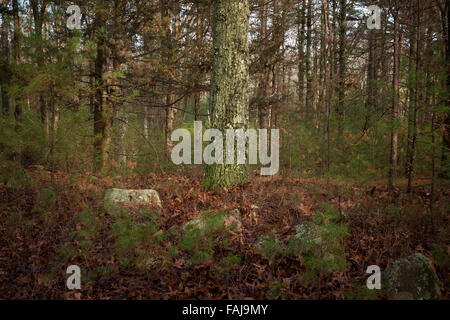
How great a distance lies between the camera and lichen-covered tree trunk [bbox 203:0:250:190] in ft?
20.1

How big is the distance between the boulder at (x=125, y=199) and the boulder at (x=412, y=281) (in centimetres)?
390

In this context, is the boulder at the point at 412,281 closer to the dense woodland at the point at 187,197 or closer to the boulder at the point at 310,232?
the dense woodland at the point at 187,197

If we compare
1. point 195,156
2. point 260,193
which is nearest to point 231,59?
point 260,193

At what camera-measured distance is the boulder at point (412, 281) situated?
3.14 metres

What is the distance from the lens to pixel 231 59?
6.14 meters

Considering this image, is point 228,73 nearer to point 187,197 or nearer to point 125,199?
point 187,197

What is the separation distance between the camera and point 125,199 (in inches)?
216

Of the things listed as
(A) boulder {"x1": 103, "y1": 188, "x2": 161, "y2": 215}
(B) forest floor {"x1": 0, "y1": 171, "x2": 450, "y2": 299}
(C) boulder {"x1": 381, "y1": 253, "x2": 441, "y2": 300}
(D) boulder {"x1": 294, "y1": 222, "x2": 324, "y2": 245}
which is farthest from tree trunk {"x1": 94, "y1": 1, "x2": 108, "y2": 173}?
(C) boulder {"x1": 381, "y1": 253, "x2": 441, "y2": 300}

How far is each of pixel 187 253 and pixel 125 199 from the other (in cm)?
200

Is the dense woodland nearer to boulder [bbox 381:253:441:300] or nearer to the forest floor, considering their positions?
the forest floor

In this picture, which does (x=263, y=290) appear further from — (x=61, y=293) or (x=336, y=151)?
(x=336, y=151)

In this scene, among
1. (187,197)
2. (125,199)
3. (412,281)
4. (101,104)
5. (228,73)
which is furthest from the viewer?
(101,104)

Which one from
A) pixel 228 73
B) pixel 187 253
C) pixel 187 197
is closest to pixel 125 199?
pixel 187 197
